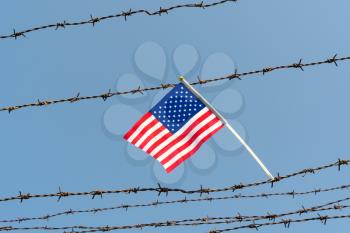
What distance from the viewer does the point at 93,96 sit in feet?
22.5

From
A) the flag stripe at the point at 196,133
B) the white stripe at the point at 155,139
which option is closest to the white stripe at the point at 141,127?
the white stripe at the point at 155,139

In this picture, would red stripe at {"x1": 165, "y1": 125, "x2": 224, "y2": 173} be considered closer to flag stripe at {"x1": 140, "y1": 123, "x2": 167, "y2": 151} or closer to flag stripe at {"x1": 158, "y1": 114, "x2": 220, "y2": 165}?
flag stripe at {"x1": 158, "y1": 114, "x2": 220, "y2": 165}

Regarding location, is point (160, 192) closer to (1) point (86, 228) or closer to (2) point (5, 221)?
(1) point (86, 228)

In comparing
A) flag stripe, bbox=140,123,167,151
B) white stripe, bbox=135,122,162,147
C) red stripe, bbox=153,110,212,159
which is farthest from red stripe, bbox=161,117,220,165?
white stripe, bbox=135,122,162,147

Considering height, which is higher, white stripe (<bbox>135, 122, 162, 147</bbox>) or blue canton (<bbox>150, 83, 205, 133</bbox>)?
blue canton (<bbox>150, 83, 205, 133</bbox>)

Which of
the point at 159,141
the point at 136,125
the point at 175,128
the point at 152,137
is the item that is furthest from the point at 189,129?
the point at 136,125

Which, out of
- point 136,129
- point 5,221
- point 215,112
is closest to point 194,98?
point 215,112

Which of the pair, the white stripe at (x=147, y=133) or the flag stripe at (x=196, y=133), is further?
the flag stripe at (x=196, y=133)

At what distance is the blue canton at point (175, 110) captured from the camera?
8.52 m

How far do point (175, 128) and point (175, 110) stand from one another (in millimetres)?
327

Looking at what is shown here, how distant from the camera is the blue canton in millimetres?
8523

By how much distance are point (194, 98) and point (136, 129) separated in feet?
3.86

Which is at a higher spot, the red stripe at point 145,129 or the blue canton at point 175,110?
the blue canton at point 175,110

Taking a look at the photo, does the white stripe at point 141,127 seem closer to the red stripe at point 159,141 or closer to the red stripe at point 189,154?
the red stripe at point 159,141
